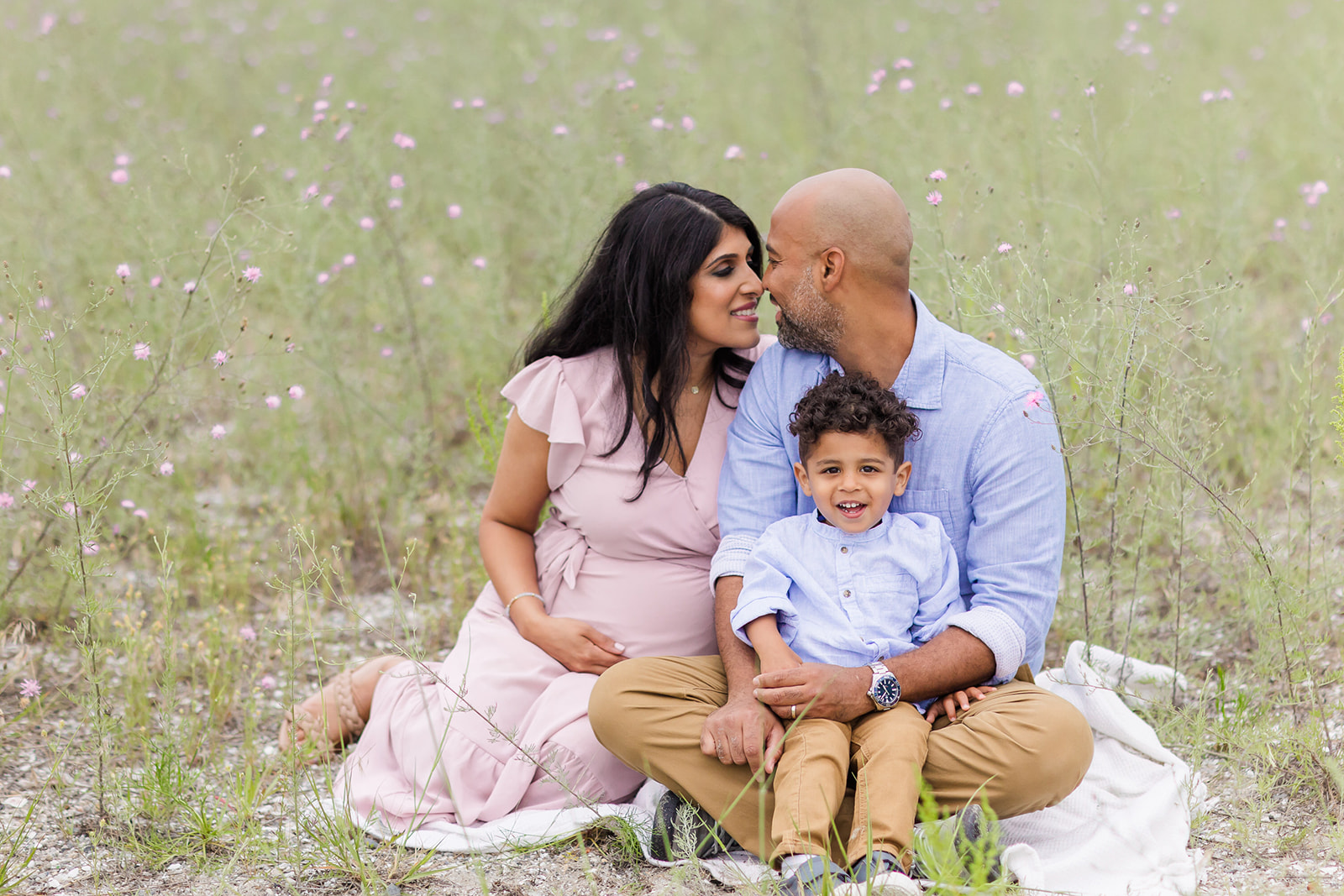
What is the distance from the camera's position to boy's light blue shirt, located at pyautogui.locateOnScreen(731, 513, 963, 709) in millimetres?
2451

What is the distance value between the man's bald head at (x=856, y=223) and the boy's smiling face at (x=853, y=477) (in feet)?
1.40

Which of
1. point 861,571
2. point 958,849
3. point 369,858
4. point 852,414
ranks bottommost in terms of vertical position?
point 369,858

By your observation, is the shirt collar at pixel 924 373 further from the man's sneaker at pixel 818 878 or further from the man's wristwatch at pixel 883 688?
the man's sneaker at pixel 818 878

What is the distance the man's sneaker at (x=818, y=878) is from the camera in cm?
202

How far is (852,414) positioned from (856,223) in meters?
0.47

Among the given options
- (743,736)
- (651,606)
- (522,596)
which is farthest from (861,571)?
(522,596)

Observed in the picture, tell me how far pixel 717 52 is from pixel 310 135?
13.9ft

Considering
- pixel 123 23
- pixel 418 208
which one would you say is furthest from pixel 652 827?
pixel 123 23

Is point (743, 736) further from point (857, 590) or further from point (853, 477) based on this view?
point (853, 477)

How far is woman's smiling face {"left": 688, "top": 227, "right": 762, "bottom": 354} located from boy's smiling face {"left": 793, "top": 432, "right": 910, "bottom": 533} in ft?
1.38

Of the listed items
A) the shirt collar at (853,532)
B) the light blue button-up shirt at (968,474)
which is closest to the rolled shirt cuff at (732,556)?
the light blue button-up shirt at (968,474)

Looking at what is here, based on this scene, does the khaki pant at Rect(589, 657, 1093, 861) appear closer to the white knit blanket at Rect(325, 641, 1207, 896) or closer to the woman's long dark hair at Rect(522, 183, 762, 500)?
the white knit blanket at Rect(325, 641, 1207, 896)

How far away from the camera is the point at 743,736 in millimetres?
2316

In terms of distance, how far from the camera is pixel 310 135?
12.4ft
